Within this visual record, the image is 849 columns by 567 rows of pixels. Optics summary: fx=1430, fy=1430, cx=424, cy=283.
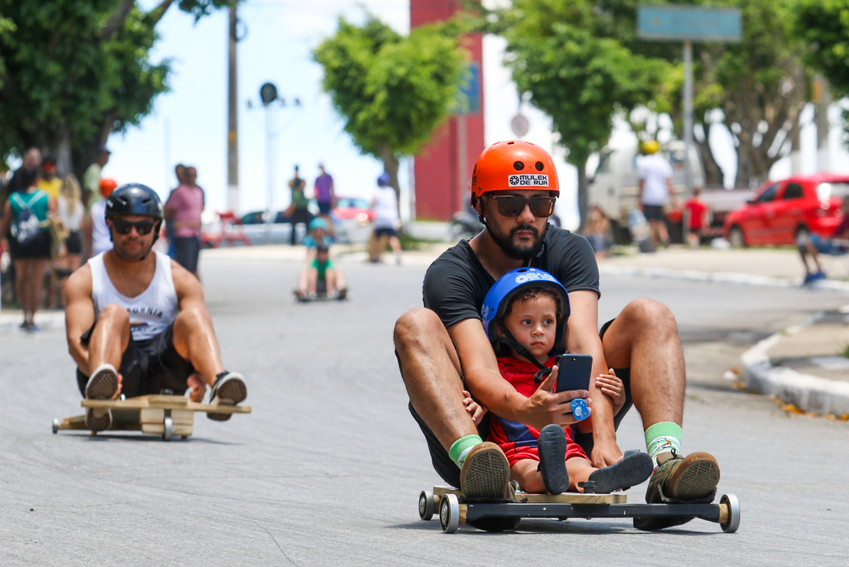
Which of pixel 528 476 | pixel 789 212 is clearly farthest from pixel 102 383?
pixel 789 212

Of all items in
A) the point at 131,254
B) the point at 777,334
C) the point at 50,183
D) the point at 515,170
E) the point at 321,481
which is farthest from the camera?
the point at 50,183

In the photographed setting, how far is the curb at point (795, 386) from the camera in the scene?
10156mm

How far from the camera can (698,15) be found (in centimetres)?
3522

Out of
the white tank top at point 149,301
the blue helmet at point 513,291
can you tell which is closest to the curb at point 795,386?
the white tank top at point 149,301

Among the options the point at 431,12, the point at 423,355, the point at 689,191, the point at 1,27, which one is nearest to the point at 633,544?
the point at 423,355

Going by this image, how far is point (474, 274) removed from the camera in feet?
17.7

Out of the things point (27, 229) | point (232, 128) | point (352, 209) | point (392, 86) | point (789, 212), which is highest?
point (392, 86)

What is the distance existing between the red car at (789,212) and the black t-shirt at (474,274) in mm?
20384

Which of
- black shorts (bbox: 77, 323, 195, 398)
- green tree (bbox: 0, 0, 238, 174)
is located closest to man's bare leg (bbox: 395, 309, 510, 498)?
black shorts (bbox: 77, 323, 195, 398)

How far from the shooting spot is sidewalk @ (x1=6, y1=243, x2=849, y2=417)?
1065 cm

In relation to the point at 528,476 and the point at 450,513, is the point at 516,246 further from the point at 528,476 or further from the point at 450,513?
the point at 450,513

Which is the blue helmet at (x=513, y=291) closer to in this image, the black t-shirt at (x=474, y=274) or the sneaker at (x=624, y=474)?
the black t-shirt at (x=474, y=274)

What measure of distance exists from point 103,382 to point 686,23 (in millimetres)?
29427

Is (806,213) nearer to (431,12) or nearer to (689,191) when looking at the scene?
(689,191)
